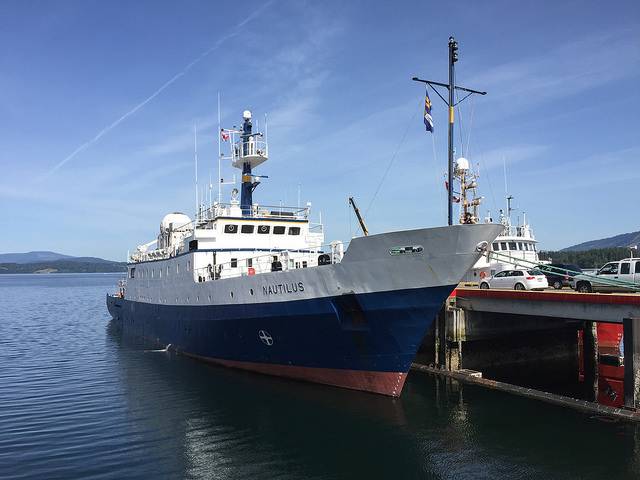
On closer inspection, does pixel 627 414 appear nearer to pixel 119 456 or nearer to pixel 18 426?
pixel 119 456

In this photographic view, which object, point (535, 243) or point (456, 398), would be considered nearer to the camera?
A: point (456, 398)

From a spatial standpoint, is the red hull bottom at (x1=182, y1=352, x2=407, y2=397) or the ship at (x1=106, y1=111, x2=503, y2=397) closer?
the ship at (x1=106, y1=111, x2=503, y2=397)

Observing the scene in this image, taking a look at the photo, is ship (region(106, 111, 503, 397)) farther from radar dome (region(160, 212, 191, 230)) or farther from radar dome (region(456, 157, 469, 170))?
radar dome (region(456, 157, 469, 170))

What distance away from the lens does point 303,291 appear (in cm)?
1766

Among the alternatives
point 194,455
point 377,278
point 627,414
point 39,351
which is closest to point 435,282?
point 377,278

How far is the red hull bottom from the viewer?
17.2 m

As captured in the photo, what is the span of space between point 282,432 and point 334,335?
160 inches

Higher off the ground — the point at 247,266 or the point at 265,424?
the point at 247,266

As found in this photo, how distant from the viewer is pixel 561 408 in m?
16.3

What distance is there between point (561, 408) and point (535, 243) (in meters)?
25.3

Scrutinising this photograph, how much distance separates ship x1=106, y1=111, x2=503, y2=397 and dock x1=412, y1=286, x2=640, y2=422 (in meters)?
5.19

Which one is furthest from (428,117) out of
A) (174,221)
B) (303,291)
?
(174,221)

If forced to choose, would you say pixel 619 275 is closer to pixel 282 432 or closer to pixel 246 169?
pixel 282 432

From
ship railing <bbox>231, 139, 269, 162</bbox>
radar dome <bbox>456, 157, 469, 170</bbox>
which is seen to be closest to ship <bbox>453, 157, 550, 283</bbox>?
radar dome <bbox>456, 157, 469, 170</bbox>
